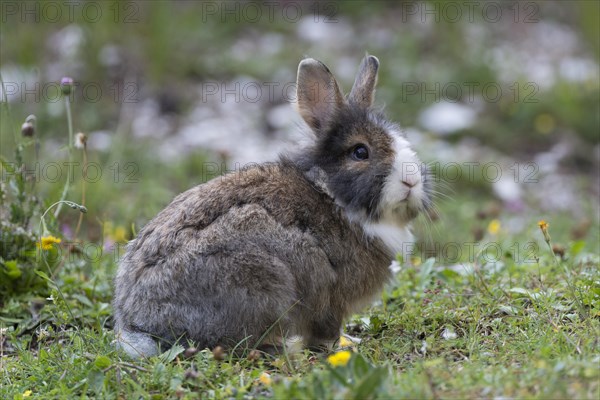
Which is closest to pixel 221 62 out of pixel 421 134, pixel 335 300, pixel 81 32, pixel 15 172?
pixel 81 32

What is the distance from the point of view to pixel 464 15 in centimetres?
1106

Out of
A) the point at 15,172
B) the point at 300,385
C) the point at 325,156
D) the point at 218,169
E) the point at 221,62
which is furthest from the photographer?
the point at 221,62

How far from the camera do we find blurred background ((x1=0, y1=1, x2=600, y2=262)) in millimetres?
8164

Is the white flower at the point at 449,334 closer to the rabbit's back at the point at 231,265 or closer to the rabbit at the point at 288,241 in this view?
the rabbit at the point at 288,241

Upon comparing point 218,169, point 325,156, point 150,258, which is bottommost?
point 218,169

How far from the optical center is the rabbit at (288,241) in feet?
13.7

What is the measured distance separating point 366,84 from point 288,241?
49.4 inches

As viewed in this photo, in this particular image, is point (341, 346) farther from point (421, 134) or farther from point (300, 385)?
point (421, 134)

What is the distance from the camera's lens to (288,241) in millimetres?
4340

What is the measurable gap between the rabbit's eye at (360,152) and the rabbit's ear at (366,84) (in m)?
0.39

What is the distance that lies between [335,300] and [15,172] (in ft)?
6.89

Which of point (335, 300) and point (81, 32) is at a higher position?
point (81, 32)

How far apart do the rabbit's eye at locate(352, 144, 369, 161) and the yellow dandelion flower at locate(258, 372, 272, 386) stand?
1.41 m

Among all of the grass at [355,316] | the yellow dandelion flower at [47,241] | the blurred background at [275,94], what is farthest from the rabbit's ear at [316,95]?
the blurred background at [275,94]
